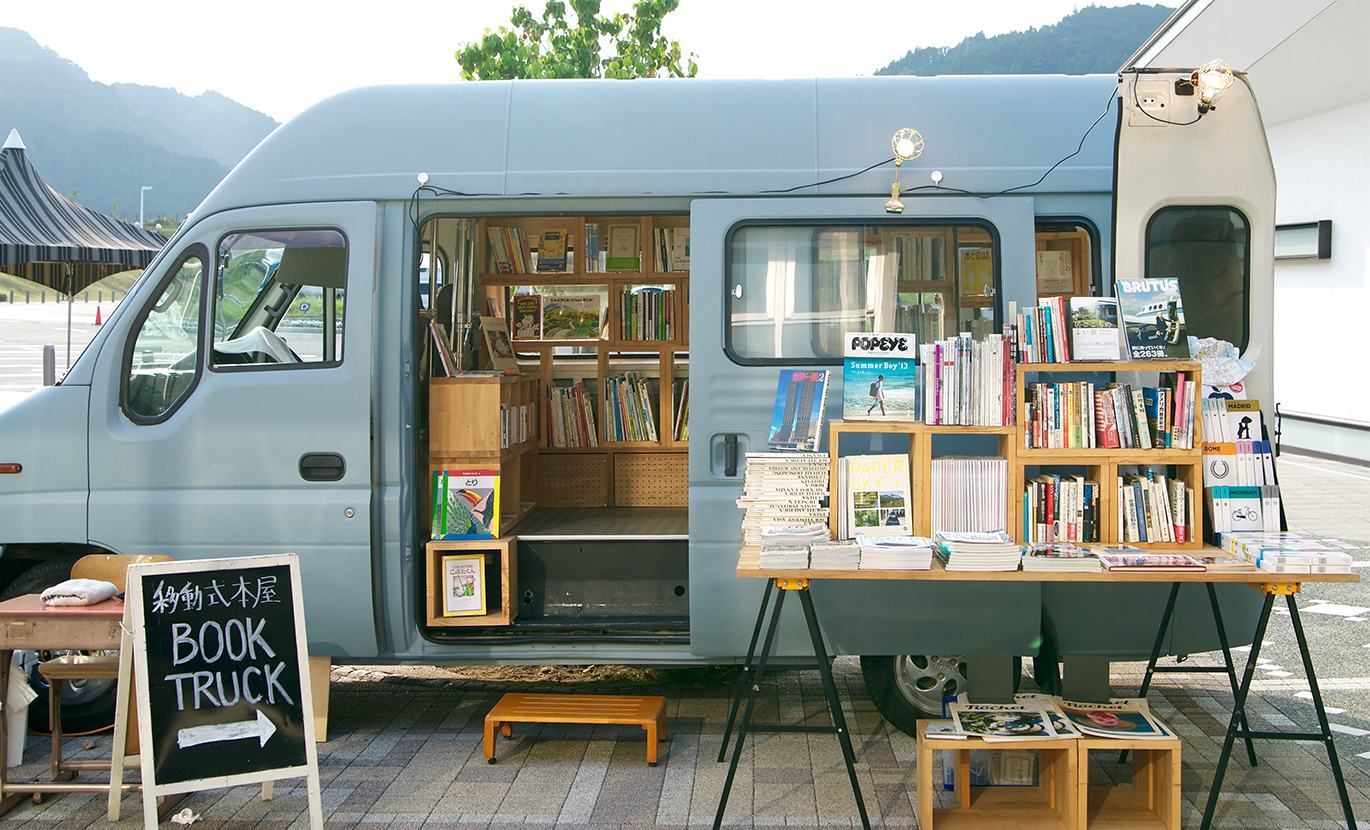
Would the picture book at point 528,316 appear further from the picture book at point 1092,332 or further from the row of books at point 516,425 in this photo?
the picture book at point 1092,332

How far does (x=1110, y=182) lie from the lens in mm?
4148

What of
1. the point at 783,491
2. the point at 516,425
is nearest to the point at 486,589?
Answer: the point at 516,425

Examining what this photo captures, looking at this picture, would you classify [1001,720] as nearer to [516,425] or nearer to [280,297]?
[516,425]

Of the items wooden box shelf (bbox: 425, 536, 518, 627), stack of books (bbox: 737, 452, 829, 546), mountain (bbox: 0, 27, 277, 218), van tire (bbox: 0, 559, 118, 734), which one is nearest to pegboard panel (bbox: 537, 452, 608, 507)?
wooden box shelf (bbox: 425, 536, 518, 627)

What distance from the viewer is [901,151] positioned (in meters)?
4.00

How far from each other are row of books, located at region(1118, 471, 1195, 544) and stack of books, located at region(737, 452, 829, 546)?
46.4 inches

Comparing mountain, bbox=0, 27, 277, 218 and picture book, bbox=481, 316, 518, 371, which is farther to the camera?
mountain, bbox=0, 27, 277, 218

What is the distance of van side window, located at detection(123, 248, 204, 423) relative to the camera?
4332mm

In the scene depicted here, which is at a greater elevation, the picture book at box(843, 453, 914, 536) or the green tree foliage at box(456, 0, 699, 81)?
the green tree foliage at box(456, 0, 699, 81)

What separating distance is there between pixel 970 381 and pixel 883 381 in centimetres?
33

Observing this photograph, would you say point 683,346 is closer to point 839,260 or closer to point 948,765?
point 839,260

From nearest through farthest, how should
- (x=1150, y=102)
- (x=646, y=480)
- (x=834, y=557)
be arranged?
(x=834, y=557)
(x=1150, y=102)
(x=646, y=480)

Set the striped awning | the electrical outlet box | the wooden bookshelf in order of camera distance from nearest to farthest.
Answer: the electrical outlet box → the wooden bookshelf → the striped awning

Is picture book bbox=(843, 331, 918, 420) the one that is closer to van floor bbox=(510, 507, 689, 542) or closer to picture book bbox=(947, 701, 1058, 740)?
picture book bbox=(947, 701, 1058, 740)
